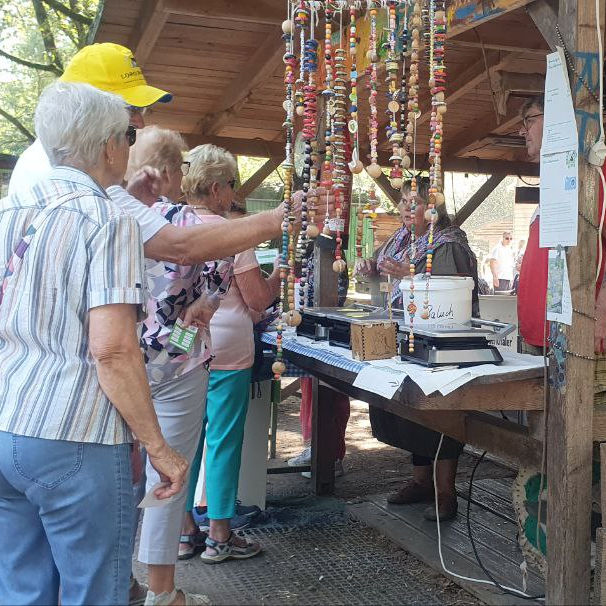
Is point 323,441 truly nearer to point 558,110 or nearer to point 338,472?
point 338,472

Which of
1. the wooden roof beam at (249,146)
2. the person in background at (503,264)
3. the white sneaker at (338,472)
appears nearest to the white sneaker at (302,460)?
the white sneaker at (338,472)

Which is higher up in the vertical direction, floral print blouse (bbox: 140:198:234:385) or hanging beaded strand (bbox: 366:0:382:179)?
hanging beaded strand (bbox: 366:0:382:179)

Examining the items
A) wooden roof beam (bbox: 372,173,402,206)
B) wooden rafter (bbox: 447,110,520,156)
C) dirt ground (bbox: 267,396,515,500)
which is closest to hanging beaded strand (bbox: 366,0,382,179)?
dirt ground (bbox: 267,396,515,500)

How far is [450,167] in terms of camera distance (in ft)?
25.0

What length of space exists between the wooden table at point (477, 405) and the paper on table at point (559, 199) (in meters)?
0.46

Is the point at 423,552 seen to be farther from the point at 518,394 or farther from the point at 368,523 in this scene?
the point at 518,394

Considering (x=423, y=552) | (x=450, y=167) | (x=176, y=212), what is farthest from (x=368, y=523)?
(x=450, y=167)

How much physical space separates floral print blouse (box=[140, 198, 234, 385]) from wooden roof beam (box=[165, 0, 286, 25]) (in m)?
2.24

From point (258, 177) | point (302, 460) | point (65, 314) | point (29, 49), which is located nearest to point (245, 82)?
point (258, 177)

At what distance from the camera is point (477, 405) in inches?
98.1

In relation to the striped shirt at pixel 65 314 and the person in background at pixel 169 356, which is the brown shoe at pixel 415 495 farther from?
the striped shirt at pixel 65 314

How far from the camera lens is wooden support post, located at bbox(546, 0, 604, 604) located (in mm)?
2465

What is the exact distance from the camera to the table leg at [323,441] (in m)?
4.34

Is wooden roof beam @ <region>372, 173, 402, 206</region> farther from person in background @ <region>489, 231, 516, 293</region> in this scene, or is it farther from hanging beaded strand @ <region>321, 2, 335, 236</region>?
person in background @ <region>489, 231, 516, 293</region>
